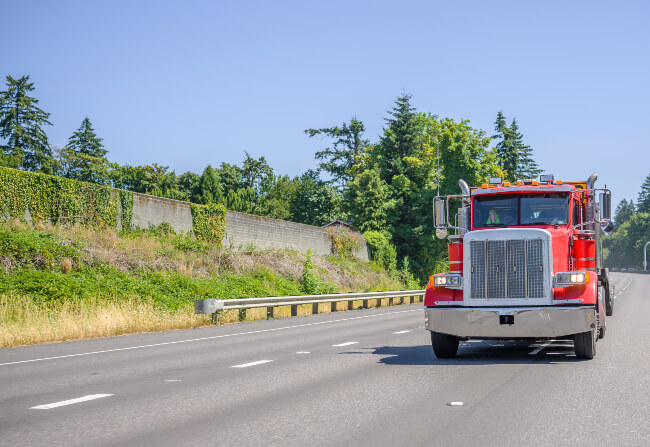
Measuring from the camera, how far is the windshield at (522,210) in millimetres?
13867

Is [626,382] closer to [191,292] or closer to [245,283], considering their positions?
[191,292]

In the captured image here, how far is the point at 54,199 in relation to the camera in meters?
29.3

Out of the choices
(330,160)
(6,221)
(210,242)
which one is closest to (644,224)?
(330,160)

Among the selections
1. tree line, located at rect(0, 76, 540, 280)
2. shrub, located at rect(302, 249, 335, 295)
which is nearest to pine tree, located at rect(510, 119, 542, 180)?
tree line, located at rect(0, 76, 540, 280)

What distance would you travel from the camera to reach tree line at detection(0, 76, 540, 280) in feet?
208

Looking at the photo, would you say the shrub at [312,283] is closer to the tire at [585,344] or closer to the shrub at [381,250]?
the shrub at [381,250]

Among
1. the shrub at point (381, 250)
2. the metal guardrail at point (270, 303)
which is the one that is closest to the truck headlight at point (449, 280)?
the metal guardrail at point (270, 303)

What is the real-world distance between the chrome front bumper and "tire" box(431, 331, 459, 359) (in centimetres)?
49

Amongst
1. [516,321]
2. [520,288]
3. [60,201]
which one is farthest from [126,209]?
[516,321]

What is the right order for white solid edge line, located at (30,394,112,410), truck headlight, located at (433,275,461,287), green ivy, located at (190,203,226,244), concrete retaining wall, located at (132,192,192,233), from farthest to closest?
green ivy, located at (190,203,226,244), concrete retaining wall, located at (132,192,192,233), truck headlight, located at (433,275,461,287), white solid edge line, located at (30,394,112,410)

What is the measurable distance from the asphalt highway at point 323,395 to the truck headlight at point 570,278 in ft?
4.14

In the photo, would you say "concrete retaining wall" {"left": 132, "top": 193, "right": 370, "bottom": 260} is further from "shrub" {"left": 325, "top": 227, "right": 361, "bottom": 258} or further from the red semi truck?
the red semi truck

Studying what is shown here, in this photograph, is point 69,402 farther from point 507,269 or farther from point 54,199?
point 54,199

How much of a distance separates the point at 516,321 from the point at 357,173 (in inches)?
2648
